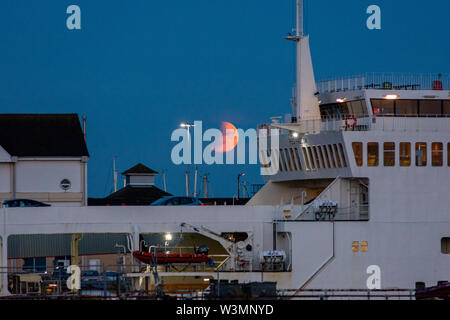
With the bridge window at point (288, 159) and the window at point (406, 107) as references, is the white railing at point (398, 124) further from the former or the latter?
the bridge window at point (288, 159)

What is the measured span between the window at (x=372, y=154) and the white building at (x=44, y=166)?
2495 cm

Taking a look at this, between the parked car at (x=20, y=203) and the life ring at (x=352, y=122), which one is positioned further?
the parked car at (x=20, y=203)

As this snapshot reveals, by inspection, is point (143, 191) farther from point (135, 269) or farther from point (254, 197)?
point (135, 269)

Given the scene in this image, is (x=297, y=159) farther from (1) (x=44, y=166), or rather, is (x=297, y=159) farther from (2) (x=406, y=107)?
(1) (x=44, y=166)

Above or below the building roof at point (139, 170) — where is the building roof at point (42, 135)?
above

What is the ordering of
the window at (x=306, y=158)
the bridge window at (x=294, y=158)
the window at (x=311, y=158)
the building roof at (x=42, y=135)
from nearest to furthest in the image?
the window at (x=311, y=158), the window at (x=306, y=158), the bridge window at (x=294, y=158), the building roof at (x=42, y=135)

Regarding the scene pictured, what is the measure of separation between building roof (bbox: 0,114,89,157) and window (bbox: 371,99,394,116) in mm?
25735

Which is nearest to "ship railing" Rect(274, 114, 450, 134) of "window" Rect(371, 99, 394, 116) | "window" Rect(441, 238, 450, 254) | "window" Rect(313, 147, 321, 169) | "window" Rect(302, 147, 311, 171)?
"window" Rect(371, 99, 394, 116)

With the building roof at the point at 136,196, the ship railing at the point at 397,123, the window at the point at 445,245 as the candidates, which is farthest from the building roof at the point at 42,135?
the window at the point at 445,245

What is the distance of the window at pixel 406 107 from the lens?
155 feet

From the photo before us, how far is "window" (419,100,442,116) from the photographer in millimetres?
47281

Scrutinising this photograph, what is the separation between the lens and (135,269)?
157 feet

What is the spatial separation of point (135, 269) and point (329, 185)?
9.93 metres

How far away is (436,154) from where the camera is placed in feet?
151
